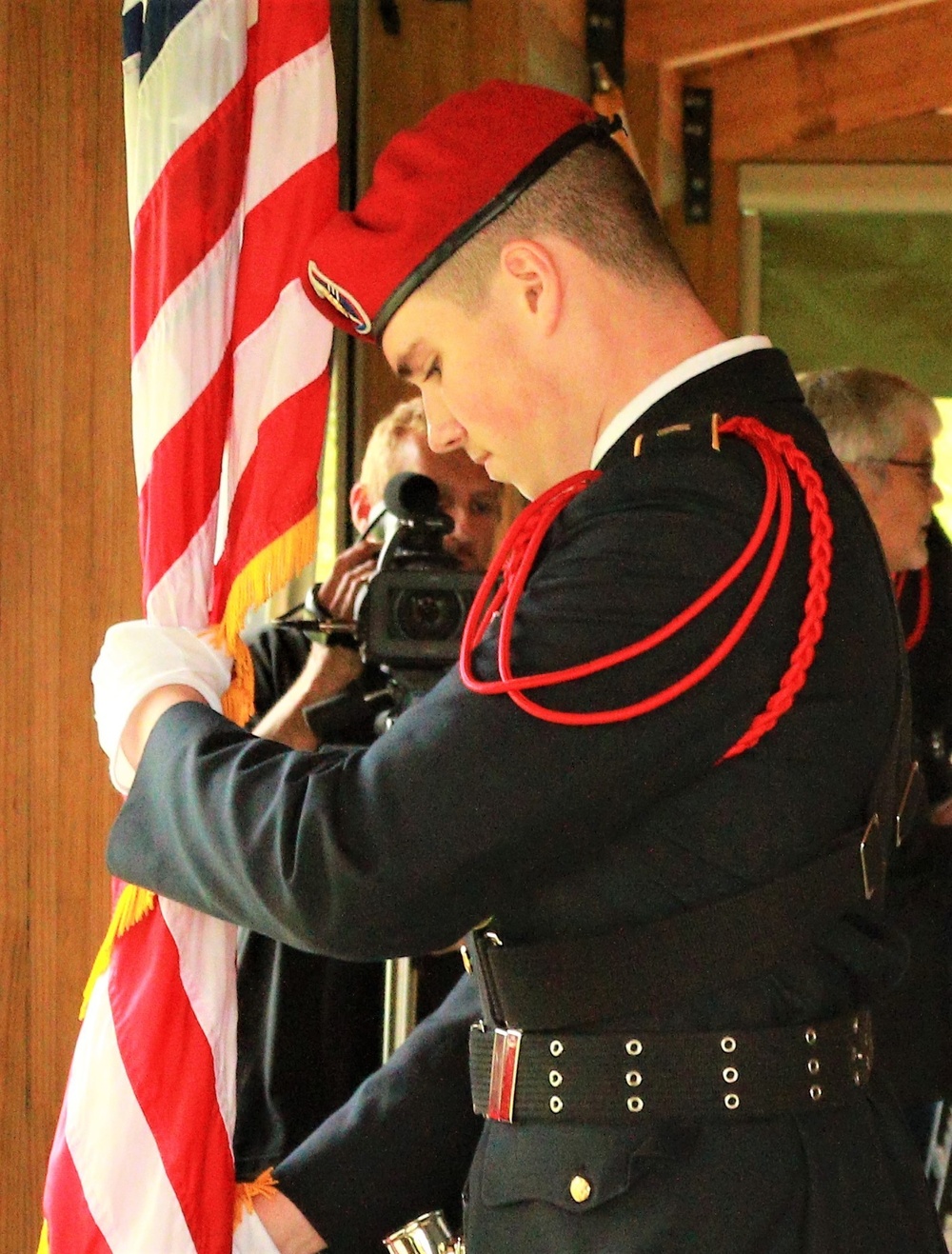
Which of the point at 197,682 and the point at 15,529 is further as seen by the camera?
the point at 15,529

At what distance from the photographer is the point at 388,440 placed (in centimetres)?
244

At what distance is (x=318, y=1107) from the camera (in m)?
2.20

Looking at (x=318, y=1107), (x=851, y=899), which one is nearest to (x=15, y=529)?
(x=318, y=1107)

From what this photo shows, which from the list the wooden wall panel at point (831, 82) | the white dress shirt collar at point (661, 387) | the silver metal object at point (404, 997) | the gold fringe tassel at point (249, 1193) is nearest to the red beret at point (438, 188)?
the white dress shirt collar at point (661, 387)

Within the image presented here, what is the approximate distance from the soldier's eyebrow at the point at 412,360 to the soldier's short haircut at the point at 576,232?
0.04 metres

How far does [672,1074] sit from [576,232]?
554 mm

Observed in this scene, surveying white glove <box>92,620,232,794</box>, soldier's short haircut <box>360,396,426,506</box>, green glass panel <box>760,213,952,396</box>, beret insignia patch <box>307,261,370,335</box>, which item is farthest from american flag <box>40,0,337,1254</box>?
green glass panel <box>760,213,952,396</box>

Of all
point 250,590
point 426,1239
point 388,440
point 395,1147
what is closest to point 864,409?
point 388,440

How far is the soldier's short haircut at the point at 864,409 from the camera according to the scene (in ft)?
8.22

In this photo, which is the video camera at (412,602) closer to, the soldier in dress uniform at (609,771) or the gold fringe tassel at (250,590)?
the gold fringe tassel at (250,590)

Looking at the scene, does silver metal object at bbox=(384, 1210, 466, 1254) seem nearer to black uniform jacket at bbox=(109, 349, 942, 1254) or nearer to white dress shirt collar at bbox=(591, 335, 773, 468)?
black uniform jacket at bbox=(109, 349, 942, 1254)

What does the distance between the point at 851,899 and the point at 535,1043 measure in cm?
22

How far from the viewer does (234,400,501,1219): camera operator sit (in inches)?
81.3

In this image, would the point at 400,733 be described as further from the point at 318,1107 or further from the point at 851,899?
the point at 318,1107
